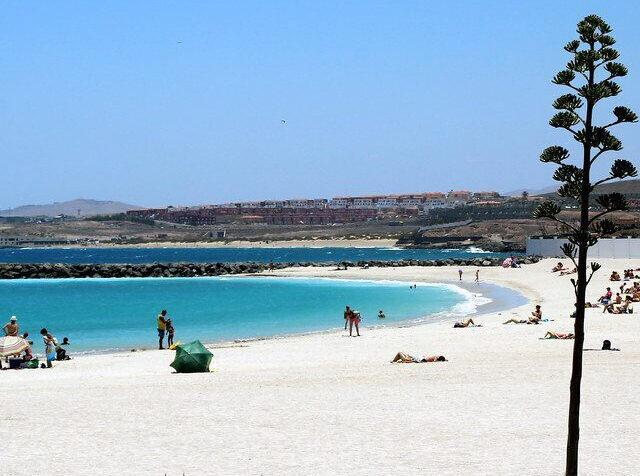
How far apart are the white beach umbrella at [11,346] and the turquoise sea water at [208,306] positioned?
630cm

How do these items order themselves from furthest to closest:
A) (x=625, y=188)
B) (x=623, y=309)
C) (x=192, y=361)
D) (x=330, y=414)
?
1. (x=625, y=188)
2. (x=623, y=309)
3. (x=192, y=361)
4. (x=330, y=414)

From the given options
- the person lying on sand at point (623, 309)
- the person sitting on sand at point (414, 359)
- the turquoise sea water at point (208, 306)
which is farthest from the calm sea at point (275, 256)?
the person sitting on sand at point (414, 359)

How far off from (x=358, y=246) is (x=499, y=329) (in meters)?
151

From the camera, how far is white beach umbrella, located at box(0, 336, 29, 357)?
66.5 ft

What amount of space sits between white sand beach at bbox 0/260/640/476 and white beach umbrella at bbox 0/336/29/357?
98 centimetres

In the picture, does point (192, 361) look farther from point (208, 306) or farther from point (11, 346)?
point (208, 306)

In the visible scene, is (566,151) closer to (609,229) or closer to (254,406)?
(609,229)

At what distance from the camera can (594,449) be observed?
11039 mm

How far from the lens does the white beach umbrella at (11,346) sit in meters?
A: 20.3

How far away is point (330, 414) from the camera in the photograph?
13508 mm

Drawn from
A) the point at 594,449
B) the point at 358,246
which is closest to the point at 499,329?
the point at 594,449

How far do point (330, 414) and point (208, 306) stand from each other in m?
32.7

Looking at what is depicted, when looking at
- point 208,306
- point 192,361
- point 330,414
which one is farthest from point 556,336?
point 208,306

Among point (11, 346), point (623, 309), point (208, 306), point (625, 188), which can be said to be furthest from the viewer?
point (625, 188)
